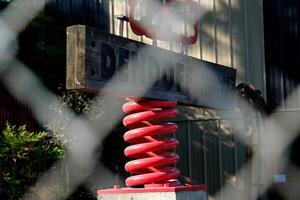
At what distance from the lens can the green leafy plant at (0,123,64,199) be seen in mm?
3645

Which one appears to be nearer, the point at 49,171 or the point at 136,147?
the point at 136,147

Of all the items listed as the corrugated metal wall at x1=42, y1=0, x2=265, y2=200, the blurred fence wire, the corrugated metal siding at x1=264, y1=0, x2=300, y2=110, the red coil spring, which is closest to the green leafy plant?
the blurred fence wire

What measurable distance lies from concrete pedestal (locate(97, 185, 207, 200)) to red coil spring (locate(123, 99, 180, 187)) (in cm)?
7

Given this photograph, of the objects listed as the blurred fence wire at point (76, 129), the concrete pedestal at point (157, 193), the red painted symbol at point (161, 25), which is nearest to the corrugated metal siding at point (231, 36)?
the blurred fence wire at point (76, 129)

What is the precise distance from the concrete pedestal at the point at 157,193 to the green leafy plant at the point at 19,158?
2187 mm

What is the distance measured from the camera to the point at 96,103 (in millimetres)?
4184

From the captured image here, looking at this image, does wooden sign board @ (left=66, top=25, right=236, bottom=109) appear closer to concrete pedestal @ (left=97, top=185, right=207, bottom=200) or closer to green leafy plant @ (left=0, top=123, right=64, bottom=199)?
concrete pedestal @ (left=97, top=185, right=207, bottom=200)

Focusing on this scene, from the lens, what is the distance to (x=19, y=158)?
369 centimetres

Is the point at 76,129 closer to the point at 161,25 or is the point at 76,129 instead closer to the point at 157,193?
the point at 161,25

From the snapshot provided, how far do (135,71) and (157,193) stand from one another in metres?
0.32

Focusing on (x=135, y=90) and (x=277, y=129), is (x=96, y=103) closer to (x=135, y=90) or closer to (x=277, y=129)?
(x=277, y=129)

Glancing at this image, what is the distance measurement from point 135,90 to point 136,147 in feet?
1.06

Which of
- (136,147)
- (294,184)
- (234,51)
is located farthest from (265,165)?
(136,147)

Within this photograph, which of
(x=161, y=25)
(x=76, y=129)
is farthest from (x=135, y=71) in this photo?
(x=76, y=129)
